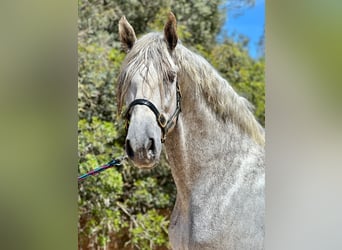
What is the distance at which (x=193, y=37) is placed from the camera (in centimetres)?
231

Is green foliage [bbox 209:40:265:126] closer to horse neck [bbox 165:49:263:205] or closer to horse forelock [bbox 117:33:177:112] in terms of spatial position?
horse neck [bbox 165:49:263:205]

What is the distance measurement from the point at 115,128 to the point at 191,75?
88cm

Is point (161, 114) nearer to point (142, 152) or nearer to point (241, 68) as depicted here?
point (142, 152)

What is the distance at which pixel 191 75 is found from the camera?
5.25 feet

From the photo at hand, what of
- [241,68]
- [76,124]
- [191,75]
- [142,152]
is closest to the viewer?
[76,124]

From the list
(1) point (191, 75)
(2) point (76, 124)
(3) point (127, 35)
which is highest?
(3) point (127, 35)

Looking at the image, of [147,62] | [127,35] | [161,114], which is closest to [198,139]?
[161,114]

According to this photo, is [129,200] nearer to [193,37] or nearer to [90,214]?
[90,214]

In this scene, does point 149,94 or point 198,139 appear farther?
point 198,139

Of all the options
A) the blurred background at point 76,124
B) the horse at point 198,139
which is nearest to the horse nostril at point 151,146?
the horse at point 198,139

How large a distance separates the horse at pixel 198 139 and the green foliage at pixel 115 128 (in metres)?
0.57

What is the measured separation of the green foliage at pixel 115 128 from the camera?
7.39ft
